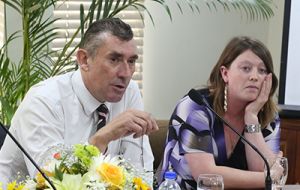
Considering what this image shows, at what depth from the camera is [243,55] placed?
7.50 feet

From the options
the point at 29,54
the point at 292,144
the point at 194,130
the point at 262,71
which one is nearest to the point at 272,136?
the point at 262,71

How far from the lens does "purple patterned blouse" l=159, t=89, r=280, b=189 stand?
2.17m

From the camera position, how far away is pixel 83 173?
1189 millimetres

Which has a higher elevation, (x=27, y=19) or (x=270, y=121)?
(x=27, y=19)

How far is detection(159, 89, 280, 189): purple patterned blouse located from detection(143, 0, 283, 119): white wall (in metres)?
1.51

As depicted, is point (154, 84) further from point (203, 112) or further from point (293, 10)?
point (203, 112)

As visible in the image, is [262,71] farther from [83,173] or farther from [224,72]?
[83,173]

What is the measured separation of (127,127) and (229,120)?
825mm

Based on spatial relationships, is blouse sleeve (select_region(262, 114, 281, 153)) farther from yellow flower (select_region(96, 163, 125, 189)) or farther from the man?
yellow flower (select_region(96, 163, 125, 189))

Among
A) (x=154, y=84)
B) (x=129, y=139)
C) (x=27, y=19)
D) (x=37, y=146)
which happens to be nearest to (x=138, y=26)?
(x=154, y=84)

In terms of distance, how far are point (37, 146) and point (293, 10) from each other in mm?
2148

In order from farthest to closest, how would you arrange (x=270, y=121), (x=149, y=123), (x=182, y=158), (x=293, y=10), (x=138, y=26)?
1. (x=138, y=26)
2. (x=293, y=10)
3. (x=270, y=121)
4. (x=182, y=158)
5. (x=149, y=123)

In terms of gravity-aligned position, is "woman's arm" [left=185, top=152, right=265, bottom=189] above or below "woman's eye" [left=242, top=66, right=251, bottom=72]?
below

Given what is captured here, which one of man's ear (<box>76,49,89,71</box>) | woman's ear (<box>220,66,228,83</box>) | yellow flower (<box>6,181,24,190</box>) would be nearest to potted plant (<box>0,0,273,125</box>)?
woman's ear (<box>220,66,228,83</box>)
